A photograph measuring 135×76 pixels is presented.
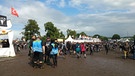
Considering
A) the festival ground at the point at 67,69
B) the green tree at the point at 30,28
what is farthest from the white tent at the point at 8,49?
the green tree at the point at 30,28

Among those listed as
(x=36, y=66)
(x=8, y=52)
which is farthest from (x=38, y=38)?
(x=8, y=52)

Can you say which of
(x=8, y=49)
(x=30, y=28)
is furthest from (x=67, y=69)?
(x=30, y=28)

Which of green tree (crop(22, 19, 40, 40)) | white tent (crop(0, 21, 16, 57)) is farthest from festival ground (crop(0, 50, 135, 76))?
green tree (crop(22, 19, 40, 40))

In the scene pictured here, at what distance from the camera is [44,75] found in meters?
11.6

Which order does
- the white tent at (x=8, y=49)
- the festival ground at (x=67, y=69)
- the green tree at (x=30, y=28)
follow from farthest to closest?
the green tree at (x=30, y=28) < the white tent at (x=8, y=49) < the festival ground at (x=67, y=69)

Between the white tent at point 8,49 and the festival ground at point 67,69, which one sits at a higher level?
the white tent at point 8,49

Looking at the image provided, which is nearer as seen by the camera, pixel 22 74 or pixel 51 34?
pixel 22 74

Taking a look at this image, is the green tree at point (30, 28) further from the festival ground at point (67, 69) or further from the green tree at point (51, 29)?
the festival ground at point (67, 69)

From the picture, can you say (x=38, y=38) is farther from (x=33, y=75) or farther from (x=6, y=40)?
(x=6, y=40)

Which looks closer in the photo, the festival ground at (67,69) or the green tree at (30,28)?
the festival ground at (67,69)

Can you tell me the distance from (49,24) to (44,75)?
265ft

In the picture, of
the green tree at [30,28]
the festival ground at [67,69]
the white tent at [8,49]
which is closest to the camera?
the festival ground at [67,69]

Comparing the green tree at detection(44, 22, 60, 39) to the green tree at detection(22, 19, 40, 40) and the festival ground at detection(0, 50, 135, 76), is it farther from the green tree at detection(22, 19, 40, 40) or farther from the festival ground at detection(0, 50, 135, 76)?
the festival ground at detection(0, 50, 135, 76)

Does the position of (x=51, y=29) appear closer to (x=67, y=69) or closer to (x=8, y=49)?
(x=8, y=49)
